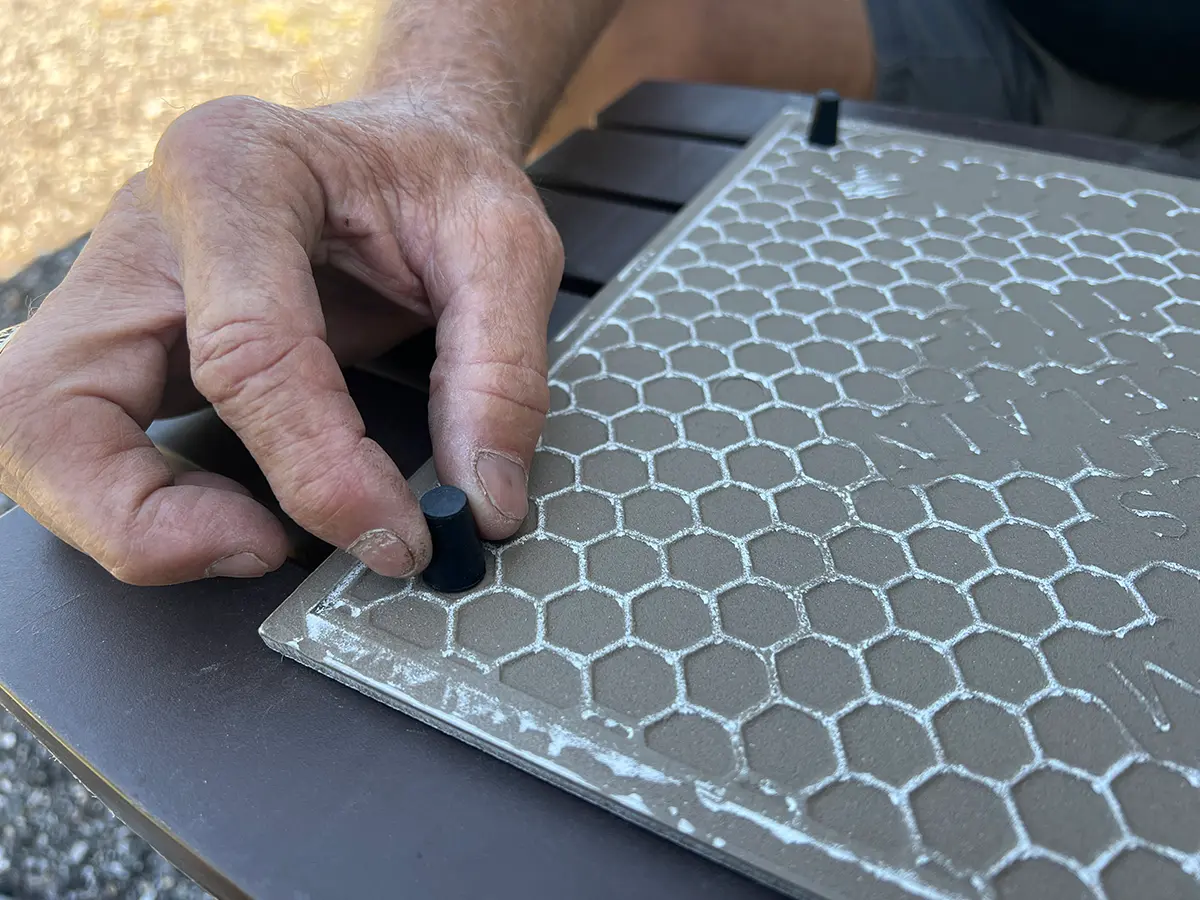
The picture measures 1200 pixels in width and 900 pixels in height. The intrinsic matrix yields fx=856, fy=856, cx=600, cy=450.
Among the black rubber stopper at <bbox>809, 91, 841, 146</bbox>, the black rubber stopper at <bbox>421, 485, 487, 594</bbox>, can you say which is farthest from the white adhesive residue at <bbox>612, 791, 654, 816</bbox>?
the black rubber stopper at <bbox>809, 91, 841, 146</bbox>

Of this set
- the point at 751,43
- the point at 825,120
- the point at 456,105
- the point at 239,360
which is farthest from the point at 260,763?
the point at 751,43

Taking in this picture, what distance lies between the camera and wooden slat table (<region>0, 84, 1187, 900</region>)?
0.43 meters

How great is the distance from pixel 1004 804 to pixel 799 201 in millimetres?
592

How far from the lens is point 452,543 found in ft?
1.65

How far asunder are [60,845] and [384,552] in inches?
34.7

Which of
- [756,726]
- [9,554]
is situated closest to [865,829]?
[756,726]

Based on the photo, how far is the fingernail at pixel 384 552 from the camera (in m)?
0.51

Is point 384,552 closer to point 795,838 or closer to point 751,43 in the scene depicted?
point 795,838

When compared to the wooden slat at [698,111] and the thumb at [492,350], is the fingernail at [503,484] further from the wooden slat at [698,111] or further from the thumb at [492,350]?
the wooden slat at [698,111]

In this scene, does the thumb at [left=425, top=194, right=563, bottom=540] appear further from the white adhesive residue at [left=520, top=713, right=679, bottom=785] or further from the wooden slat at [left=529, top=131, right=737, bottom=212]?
the wooden slat at [left=529, top=131, right=737, bottom=212]

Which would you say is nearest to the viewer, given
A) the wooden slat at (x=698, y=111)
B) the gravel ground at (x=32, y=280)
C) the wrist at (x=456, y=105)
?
the wrist at (x=456, y=105)

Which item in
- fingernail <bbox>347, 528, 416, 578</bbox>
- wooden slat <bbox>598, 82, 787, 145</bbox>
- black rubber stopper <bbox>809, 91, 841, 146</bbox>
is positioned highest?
black rubber stopper <bbox>809, 91, 841, 146</bbox>

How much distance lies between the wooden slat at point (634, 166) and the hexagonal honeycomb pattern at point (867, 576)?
5.9 inches

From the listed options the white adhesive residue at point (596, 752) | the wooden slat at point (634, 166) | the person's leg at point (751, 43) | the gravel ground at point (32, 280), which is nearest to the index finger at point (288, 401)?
the white adhesive residue at point (596, 752)
